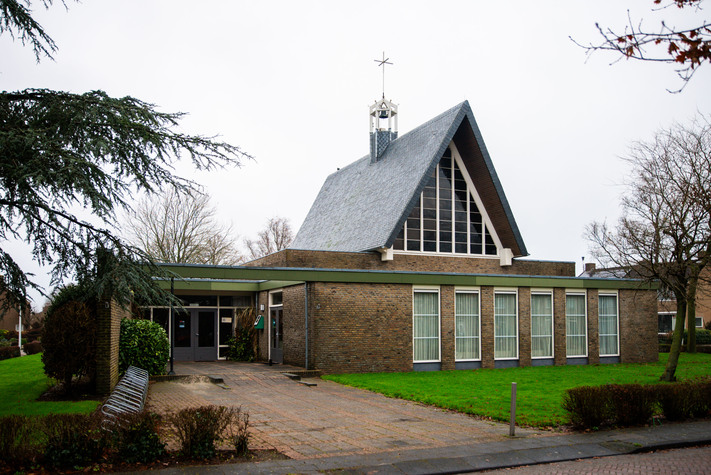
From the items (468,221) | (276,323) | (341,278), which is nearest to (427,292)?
(341,278)

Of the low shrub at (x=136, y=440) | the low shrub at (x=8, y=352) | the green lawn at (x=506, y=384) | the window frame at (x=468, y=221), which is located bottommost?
the low shrub at (x=8, y=352)

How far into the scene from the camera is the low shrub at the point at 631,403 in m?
11.2

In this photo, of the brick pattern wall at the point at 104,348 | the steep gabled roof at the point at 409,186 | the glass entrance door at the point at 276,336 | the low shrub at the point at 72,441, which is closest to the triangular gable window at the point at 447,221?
the steep gabled roof at the point at 409,186

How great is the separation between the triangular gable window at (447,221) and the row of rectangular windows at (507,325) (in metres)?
3.40

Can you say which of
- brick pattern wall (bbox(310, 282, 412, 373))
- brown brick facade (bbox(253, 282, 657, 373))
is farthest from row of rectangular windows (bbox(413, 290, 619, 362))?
brick pattern wall (bbox(310, 282, 412, 373))

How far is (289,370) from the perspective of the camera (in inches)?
793

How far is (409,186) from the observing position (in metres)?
25.0

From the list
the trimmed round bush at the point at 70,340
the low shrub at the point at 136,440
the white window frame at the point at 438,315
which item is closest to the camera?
the low shrub at the point at 136,440

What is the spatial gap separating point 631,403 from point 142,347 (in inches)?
508

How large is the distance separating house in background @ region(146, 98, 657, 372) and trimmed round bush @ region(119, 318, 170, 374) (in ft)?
7.23

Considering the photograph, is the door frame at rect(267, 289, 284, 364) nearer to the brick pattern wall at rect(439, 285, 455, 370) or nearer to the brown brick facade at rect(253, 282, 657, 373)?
the brown brick facade at rect(253, 282, 657, 373)

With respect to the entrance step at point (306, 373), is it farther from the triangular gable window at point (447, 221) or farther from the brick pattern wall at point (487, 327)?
the triangular gable window at point (447, 221)

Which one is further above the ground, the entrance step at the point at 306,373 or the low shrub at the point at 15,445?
the low shrub at the point at 15,445

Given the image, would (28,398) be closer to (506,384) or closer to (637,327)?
(506,384)
